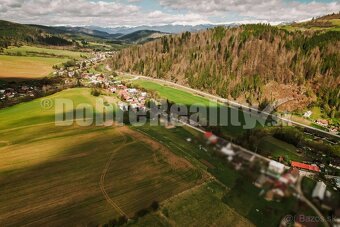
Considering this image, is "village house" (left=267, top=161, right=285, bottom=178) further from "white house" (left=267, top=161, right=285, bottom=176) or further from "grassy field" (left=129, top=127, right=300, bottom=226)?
"grassy field" (left=129, top=127, right=300, bottom=226)

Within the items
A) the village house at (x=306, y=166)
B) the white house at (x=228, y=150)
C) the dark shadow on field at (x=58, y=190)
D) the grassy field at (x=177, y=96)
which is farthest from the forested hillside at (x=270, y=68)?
the dark shadow on field at (x=58, y=190)

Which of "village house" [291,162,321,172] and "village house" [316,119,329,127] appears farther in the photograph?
"village house" [316,119,329,127]

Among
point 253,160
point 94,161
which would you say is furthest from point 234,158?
point 94,161

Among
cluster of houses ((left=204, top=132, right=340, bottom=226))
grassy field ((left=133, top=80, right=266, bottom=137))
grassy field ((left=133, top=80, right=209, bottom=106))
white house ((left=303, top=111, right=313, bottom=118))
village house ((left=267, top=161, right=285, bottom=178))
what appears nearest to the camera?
cluster of houses ((left=204, top=132, right=340, bottom=226))

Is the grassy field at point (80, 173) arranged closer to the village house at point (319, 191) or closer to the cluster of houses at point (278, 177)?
the cluster of houses at point (278, 177)

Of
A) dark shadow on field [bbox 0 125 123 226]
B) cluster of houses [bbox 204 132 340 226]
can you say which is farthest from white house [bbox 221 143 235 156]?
dark shadow on field [bbox 0 125 123 226]

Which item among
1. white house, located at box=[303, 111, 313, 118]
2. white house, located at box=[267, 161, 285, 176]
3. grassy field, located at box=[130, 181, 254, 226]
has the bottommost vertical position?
grassy field, located at box=[130, 181, 254, 226]

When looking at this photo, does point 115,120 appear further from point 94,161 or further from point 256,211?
point 256,211

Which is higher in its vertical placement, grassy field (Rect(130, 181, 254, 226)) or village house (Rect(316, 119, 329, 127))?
village house (Rect(316, 119, 329, 127))
